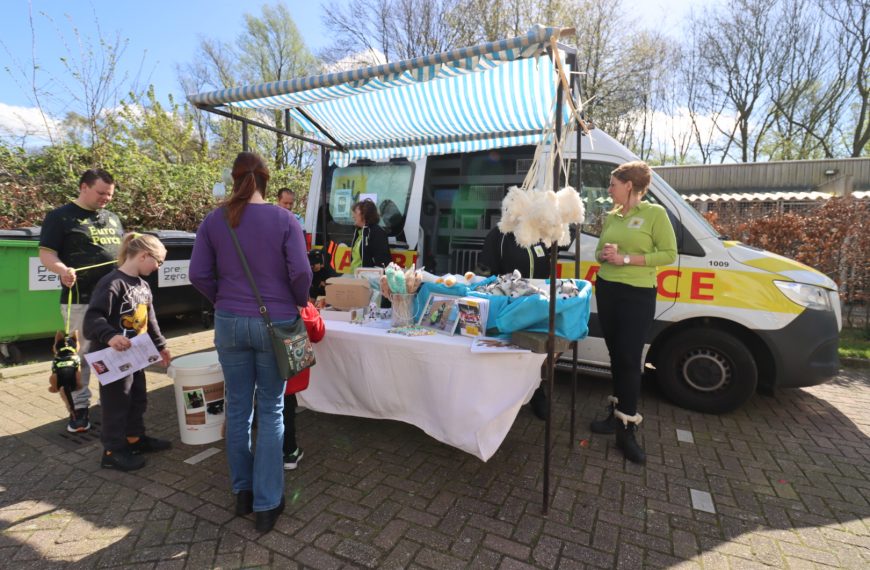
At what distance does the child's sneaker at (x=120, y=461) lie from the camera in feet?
9.52

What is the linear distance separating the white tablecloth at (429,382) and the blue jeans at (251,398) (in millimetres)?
753

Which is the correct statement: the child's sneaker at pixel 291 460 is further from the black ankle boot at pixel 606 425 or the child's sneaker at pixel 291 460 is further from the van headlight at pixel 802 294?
the van headlight at pixel 802 294

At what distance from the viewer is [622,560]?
85.2 inches

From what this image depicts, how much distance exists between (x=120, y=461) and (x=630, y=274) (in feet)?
11.6

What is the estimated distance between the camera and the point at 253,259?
7.07 ft

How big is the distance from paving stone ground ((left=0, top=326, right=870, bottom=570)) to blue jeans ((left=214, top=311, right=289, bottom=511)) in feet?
0.93

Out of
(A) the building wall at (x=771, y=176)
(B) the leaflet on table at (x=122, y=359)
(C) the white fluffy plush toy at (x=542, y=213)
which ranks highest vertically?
(A) the building wall at (x=771, y=176)

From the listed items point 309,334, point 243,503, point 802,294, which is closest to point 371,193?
point 309,334

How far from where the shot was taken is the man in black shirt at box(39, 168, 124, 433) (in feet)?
10.0

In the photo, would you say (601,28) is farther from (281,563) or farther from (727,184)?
(281,563)

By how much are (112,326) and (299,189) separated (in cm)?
1267

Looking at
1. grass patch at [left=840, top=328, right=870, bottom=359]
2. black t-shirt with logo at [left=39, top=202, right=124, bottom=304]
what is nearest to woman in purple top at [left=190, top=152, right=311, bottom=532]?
black t-shirt with logo at [left=39, top=202, right=124, bottom=304]

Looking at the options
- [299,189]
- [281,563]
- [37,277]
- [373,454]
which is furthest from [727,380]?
[299,189]

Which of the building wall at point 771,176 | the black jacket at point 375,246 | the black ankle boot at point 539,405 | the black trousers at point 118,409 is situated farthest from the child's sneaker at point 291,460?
the building wall at point 771,176
